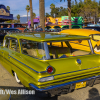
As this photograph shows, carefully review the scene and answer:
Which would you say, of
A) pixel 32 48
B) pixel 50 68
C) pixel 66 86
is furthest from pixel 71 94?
pixel 32 48

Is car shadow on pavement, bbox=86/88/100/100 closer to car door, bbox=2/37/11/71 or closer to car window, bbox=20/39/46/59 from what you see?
car window, bbox=20/39/46/59

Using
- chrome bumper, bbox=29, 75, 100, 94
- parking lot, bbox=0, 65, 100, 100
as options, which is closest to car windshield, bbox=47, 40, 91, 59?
chrome bumper, bbox=29, 75, 100, 94

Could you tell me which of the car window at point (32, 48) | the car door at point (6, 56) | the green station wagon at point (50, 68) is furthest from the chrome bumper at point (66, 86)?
the car door at point (6, 56)

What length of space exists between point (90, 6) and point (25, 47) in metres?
60.1

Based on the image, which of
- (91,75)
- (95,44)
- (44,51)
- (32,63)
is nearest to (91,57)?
(91,75)

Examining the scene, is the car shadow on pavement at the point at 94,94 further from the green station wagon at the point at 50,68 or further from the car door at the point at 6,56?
the car door at the point at 6,56

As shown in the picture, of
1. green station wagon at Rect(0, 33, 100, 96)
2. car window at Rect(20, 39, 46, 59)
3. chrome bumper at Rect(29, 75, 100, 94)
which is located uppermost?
car window at Rect(20, 39, 46, 59)

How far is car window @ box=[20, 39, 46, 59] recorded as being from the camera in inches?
142

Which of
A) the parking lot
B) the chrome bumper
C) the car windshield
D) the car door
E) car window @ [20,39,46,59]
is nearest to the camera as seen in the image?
the chrome bumper

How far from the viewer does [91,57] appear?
380 centimetres

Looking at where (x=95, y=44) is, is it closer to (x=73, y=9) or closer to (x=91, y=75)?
(x=91, y=75)

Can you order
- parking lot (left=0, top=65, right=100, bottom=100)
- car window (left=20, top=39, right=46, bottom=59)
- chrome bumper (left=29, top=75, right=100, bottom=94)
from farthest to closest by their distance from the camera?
parking lot (left=0, top=65, right=100, bottom=100) → car window (left=20, top=39, right=46, bottom=59) → chrome bumper (left=29, top=75, right=100, bottom=94)

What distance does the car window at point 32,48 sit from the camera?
3.60m

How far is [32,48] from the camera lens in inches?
160
